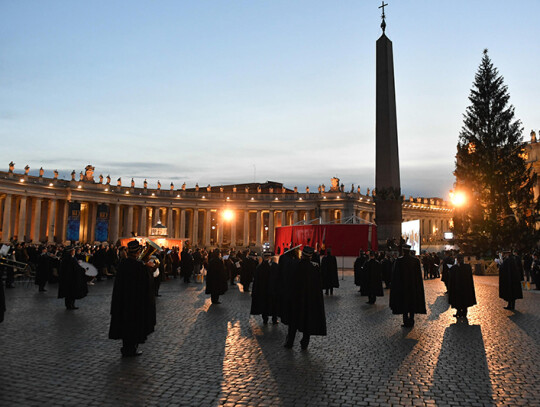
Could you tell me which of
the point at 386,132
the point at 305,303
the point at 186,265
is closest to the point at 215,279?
the point at 305,303

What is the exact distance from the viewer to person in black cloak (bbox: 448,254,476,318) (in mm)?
11992

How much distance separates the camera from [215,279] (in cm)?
1439

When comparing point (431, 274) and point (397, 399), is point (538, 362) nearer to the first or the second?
point (397, 399)

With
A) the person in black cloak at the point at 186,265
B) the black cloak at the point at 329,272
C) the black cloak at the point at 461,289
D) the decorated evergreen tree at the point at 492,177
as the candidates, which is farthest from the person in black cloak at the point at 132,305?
the decorated evergreen tree at the point at 492,177

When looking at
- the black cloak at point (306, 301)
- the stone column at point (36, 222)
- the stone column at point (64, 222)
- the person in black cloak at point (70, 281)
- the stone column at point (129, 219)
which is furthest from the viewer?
the stone column at point (129, 219)

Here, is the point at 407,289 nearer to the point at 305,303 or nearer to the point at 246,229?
the point at 305,303

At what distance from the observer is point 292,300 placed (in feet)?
26.8

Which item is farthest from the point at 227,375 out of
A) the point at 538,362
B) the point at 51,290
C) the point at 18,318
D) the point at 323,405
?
the point at 51,290

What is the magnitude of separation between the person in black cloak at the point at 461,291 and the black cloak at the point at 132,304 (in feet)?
27.5

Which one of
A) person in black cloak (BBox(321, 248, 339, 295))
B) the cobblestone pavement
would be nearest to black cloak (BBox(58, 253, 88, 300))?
the cobblestone pavement

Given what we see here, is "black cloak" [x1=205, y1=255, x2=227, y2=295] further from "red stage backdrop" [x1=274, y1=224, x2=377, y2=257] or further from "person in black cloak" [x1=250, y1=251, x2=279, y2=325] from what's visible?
"red stage backdrop" [x1=274, y1=224, x2=377, y2=257]

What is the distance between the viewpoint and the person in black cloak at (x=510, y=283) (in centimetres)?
1338

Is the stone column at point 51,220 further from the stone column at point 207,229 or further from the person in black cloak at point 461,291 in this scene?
the person in black cloak at point 461,291

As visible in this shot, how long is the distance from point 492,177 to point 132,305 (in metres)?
35.4
